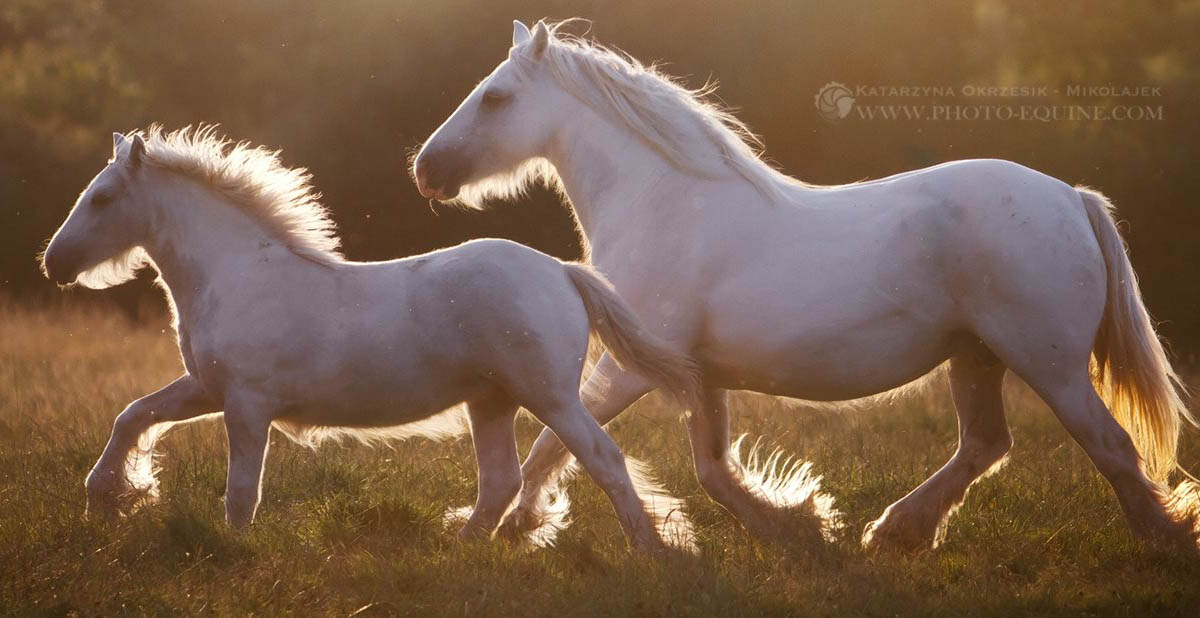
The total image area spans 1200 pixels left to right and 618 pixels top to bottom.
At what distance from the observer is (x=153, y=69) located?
1711 cm

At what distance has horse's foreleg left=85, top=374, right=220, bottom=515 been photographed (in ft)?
16.6

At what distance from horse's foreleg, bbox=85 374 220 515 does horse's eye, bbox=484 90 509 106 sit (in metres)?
1.77

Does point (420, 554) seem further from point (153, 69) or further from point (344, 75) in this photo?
point (153, 69)

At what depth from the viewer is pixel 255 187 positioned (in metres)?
5.12

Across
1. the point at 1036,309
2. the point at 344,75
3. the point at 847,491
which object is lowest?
the point at 847,491

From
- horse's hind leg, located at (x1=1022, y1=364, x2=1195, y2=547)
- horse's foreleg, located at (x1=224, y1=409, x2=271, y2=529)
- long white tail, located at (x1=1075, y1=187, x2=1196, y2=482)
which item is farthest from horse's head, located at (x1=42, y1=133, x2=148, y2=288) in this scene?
long white tail, located at (x1=1075, y1=187, x2=1196, y2=482)

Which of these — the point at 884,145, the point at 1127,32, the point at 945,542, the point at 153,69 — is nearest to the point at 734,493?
the point at 945,542

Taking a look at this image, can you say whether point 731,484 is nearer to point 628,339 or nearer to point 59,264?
point 628,339

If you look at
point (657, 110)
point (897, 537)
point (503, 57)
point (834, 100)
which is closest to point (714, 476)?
point (897, 537)

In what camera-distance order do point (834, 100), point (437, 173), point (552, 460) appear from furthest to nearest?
point (834, 100) → point (437, 173) → point (552, 460)

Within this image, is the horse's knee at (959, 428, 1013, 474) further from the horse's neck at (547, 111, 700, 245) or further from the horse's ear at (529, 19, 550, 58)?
the horse's ear at (529, 19, 550, 58)

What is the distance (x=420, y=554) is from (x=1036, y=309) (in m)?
2.59

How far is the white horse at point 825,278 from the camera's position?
508 centimetres

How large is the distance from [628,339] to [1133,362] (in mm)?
2178
